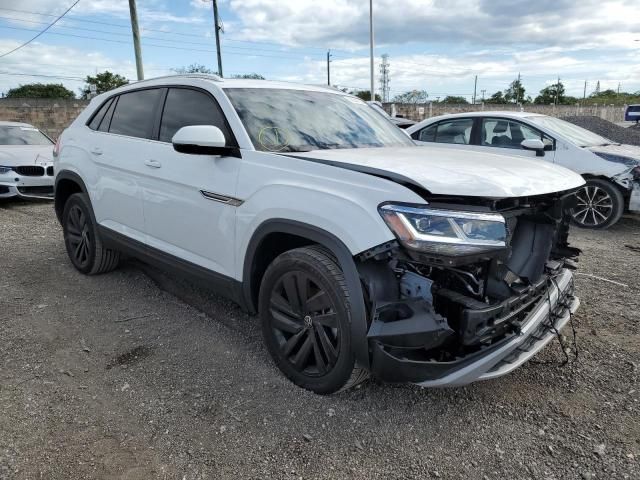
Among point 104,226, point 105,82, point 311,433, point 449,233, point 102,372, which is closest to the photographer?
point 449,233

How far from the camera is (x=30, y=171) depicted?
9117 millimetres

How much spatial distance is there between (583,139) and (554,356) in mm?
5336

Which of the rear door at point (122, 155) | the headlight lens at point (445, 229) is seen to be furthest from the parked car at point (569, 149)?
the headlight lens at point (445, 229)

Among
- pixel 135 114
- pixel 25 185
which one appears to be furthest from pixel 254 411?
pixel 25 185

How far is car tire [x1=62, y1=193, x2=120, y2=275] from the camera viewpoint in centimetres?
479

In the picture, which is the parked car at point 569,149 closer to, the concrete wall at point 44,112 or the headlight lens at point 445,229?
the headlight lens at point 445,229

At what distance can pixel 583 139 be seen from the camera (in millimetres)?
7562

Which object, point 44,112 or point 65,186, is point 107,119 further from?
point 44,112

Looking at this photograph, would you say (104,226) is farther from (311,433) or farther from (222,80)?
(311,433)

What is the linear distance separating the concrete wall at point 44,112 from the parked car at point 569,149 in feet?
61.9

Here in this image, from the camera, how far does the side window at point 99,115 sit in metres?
4.71

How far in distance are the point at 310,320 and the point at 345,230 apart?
22.8 inches

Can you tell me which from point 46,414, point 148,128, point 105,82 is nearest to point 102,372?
point 46,414

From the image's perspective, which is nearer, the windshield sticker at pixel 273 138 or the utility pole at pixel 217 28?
the windshield sticker at pixel 273 138
